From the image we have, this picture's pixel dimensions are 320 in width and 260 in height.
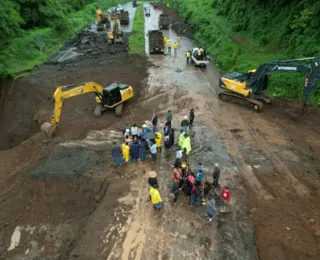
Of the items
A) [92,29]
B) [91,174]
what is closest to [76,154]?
[91,174]

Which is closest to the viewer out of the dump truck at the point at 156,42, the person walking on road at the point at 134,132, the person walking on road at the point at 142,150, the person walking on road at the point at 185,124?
the person walking on road at the point at 142,150

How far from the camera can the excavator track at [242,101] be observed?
820 inches

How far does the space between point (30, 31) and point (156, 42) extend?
16.1 metres

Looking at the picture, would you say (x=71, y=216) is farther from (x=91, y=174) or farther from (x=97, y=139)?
(x=97, y=139)

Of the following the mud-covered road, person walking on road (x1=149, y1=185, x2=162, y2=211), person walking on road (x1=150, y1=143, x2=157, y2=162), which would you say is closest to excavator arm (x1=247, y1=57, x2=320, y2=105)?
the mud-covered road

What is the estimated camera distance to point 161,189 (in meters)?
13.7

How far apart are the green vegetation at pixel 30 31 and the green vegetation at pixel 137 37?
8.69m

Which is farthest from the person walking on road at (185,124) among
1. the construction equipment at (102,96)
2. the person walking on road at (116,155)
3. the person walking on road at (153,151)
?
the construction equipment at (102,96)

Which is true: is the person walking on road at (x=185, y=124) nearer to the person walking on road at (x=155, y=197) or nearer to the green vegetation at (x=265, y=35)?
the person walking on road at (x=155, y=197)

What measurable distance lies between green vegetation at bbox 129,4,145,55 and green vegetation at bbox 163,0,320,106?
24.9ft

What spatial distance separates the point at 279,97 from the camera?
2220cm

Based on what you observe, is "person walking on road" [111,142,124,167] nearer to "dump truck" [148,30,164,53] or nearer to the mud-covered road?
the mud-covered road

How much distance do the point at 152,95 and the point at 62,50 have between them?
18.1 meters

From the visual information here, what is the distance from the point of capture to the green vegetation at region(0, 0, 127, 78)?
2947cm
